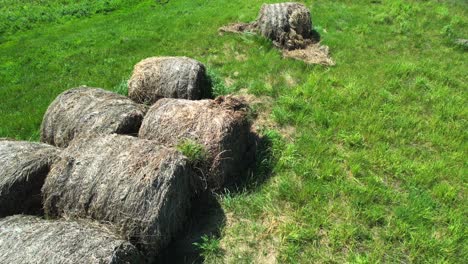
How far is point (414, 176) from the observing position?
25.4 feet

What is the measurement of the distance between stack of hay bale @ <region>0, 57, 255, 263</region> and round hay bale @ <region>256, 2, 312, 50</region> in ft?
21.3

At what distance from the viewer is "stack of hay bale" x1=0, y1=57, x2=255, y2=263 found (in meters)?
5.03

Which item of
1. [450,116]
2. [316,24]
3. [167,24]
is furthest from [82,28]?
[450,116]

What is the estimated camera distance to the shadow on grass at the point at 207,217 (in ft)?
20.7

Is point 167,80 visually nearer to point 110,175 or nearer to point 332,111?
point 110,175

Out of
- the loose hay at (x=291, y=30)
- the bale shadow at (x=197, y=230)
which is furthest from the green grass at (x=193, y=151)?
the loose hay at (x=291, y=30)

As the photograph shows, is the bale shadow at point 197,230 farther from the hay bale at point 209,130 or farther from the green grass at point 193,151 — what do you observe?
the green grass at point 193,151

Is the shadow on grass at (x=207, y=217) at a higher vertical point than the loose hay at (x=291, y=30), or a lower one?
lower

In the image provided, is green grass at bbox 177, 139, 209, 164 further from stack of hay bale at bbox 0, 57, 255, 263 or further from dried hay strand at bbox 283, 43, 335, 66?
dried hay strand at bbox 283, 43, 335, 66

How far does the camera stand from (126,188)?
18.7ft

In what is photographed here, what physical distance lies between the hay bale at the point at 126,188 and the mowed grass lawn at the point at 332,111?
1.13m

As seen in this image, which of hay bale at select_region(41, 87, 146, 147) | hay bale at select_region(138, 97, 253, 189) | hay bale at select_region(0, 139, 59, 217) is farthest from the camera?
hay bale at select_region(41, 87, 146, 147)

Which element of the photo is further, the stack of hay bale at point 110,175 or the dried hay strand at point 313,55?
the dried hay strand at point 313,55

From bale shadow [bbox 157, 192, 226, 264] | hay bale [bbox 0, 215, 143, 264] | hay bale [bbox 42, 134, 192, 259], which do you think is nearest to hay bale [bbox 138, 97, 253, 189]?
bale shadow [bbox 157, 192, 226, 264]
